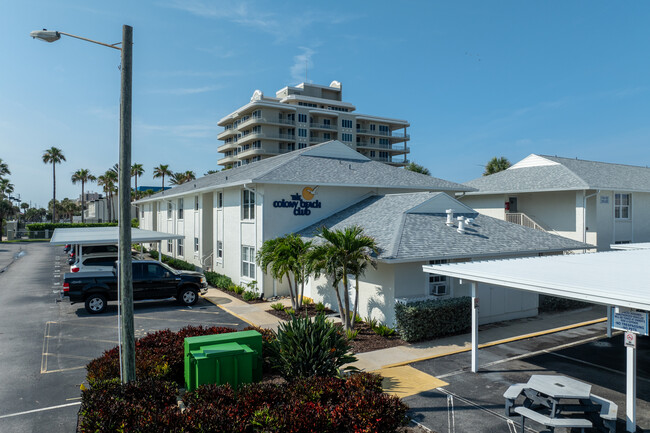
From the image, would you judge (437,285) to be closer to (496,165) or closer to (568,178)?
(568,178)

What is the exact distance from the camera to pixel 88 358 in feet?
38.9

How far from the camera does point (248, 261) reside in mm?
21625

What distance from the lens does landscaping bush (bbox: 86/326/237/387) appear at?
896 centimetres

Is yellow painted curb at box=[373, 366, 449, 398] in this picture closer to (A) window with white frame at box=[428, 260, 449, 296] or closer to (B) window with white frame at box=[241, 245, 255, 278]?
(A) window with white frame at box=[428, 260, 449, 296]

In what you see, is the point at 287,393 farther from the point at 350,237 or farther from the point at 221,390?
the point at 350,237

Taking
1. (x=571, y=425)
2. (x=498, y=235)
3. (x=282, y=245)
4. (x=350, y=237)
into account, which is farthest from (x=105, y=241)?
(x=571, y=425)

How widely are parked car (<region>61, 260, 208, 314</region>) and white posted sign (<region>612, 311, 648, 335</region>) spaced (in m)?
16.2

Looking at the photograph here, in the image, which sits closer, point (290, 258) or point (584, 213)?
point (290, 258)

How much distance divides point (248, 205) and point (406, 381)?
1365 centimetres

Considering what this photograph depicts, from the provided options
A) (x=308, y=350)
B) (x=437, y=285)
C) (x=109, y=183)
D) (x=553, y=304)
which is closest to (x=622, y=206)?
(x=553, y=304)

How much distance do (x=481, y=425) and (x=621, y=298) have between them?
11.3ft

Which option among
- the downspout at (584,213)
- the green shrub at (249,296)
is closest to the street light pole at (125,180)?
the green shrub at (249,296)

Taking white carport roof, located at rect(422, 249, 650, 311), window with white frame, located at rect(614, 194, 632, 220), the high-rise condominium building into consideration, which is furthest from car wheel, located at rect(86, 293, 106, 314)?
the high-rise condominium building

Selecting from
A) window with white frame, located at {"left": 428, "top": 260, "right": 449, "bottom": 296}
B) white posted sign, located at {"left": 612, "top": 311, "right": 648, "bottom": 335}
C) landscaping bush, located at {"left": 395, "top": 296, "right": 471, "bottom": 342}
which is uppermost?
white posted sign, located at {"left": 612, "top": 311, "right": 648, "bottom": 335}
